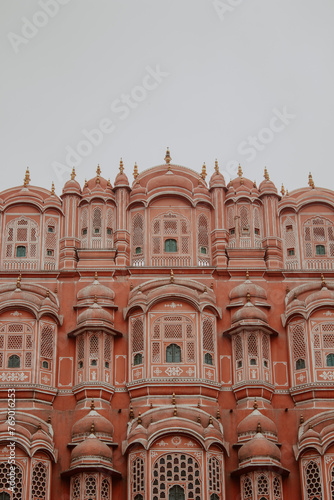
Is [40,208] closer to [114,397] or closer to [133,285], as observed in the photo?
[133,285]

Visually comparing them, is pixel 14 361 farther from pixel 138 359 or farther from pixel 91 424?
pixel 138 359

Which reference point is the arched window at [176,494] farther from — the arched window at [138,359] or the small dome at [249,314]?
the small dome at [249,314]

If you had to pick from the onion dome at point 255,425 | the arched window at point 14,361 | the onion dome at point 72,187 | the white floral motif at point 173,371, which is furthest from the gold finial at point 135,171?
the onion dome at point 255,425

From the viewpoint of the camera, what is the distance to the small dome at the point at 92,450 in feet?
92.9

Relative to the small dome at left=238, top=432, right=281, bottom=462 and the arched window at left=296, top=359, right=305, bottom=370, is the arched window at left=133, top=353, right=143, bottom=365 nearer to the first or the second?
the small dome at left=238, top=432, right=281, bottom=462

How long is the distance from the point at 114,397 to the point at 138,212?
6.77 metres

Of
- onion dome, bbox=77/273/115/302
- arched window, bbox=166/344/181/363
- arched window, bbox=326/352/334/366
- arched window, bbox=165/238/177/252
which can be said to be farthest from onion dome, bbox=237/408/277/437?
arched window, bbox=165/238/177/252

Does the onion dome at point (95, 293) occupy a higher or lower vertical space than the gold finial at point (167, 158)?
lower

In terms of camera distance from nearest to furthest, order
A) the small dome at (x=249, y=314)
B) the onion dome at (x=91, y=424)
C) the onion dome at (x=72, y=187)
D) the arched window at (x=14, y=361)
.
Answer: the onion dome at (x=91, y=424) → the arched window at (x=14, y=361) → the small dome at (x=249, y=314) → the onion dome at (x=72, y=187)

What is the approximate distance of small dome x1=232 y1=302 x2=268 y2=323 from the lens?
3112cm

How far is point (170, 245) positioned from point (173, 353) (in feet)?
14.0

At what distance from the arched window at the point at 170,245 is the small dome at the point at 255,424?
6.51 metres

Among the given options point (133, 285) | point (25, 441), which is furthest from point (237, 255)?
point (25, 441)

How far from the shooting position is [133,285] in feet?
107
